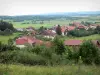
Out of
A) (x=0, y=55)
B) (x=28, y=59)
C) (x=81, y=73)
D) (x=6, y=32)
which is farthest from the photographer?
(x=6, y=32)

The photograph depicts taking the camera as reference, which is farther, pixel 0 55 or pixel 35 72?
pixel 0 55

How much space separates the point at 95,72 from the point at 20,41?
30.0m

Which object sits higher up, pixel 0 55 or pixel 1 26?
pixel 0 55

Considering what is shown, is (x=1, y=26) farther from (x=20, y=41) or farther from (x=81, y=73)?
(x=81, y=73)

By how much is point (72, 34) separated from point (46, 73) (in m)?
44.6

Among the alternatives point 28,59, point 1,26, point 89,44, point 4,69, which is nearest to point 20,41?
point 1,26

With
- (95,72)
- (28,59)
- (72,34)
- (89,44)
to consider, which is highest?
(95,72)

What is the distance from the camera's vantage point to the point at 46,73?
4473mm

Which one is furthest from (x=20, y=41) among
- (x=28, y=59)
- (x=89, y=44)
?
(x=28, y=59)

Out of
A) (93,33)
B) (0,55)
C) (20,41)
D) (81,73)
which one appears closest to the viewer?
(81,73)

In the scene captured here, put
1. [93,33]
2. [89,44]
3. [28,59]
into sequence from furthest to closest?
[93,33], [89,44], [28,59]

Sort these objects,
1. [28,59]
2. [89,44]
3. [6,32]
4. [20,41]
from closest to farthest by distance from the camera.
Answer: [28,59] → [89,44] → [20,41] → [6,32]

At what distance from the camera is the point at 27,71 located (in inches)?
180

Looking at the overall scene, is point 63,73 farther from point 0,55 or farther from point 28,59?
point 28,59
